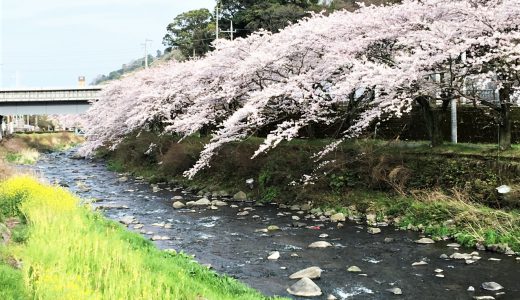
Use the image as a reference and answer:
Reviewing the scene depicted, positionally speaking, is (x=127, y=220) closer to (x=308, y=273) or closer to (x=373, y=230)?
(x=373, y=230)

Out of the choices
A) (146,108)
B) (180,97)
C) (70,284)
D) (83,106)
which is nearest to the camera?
(70,284)

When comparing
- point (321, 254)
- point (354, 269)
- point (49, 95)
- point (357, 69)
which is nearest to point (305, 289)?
point (354, 269)

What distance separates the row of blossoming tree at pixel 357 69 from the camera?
14.4 m

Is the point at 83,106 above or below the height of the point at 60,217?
above

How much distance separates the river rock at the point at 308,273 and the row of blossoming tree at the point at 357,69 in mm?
6760

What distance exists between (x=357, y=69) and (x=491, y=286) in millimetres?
8185

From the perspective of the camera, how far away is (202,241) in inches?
526

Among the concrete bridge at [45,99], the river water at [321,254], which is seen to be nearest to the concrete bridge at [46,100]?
the concrete bridge at [45,99]

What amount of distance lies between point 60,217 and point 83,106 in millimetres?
42288

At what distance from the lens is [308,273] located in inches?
398

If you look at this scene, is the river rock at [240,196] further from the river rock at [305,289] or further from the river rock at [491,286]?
the river rock at [491,286]

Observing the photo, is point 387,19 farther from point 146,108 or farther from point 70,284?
point 146,108

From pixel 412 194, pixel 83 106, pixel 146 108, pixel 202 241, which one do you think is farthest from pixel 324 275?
pixel 83 106

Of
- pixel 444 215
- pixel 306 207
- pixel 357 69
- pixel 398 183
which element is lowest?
pixel 306 207
